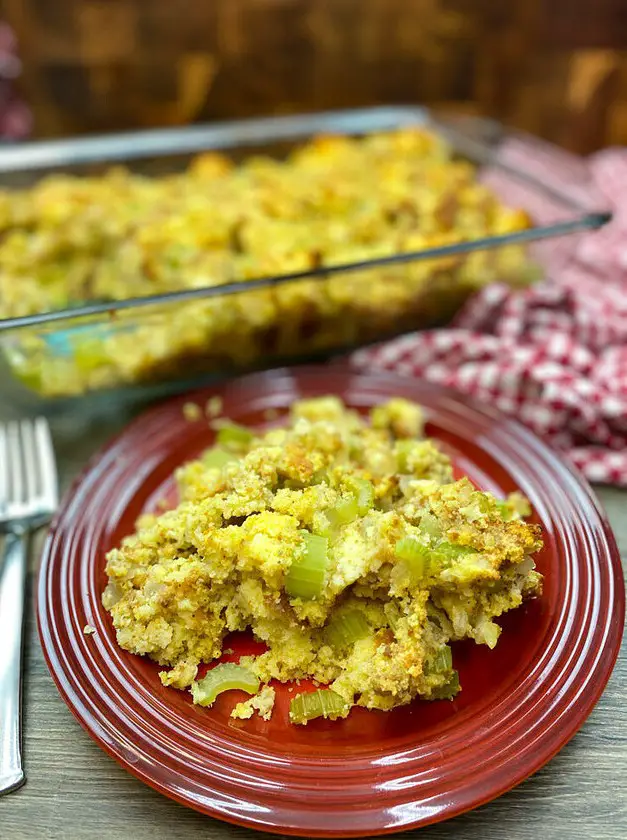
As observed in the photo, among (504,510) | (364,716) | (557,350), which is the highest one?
(557,350)

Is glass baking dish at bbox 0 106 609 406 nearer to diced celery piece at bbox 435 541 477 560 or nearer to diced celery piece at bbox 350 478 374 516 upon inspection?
diced celery piece at bbox 350 478 374 516

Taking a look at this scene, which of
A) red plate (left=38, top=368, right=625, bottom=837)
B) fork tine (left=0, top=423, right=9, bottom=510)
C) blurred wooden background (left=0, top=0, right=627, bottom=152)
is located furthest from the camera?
blurred wooden background (left=0, top=0, right=627, bottom=152)

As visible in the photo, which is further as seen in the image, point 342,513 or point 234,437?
point 234,437

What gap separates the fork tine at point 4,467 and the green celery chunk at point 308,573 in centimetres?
66

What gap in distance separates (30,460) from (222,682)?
2.25 feet

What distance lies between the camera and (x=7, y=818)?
3.44 feet

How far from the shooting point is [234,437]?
1503 mm

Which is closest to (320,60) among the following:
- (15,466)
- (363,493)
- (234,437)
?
(234,437)

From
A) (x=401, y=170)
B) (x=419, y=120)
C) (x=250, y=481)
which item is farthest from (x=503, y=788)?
(x=419, y=120)

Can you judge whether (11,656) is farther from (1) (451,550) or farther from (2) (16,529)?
(1) (451,550)

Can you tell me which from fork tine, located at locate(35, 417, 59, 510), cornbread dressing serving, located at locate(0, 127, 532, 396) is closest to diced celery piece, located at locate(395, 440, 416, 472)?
cornbread dressing serving, located at locate(0, 127, 532, 396)

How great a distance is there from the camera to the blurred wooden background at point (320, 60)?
2.49m

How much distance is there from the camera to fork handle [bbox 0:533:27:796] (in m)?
1.09

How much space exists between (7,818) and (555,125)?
8.38ft
